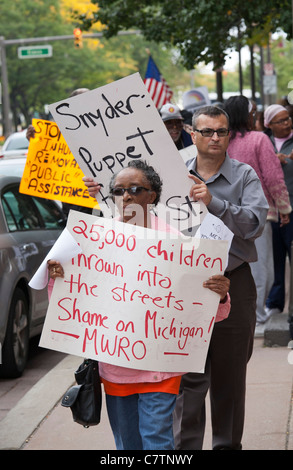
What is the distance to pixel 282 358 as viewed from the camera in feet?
24.3

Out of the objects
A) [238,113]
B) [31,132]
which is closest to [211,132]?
[238,113]

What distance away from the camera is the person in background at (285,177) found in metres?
8.74

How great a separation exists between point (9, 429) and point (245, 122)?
2935mm

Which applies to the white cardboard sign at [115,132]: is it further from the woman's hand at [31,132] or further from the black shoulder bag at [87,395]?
the woman's hand at [31,132]

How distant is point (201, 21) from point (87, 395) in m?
9.80

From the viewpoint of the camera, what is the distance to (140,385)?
387cm

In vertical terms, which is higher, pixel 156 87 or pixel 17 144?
pixel 156 87

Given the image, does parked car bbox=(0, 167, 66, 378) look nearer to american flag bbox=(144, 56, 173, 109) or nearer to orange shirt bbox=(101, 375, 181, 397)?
orange shirt bbox=(101, 375, 181, 397)

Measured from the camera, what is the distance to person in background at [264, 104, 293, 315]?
8742mm

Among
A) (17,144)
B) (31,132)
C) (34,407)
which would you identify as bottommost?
(34,407)

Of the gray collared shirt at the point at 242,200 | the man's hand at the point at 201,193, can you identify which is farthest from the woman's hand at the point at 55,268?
the gray collared shirt at the point at 242,200

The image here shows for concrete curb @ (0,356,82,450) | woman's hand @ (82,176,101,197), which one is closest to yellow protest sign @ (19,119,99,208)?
concrete curb @ (0,356,82,450)

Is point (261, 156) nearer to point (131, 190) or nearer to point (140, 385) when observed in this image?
point (131, 190)
